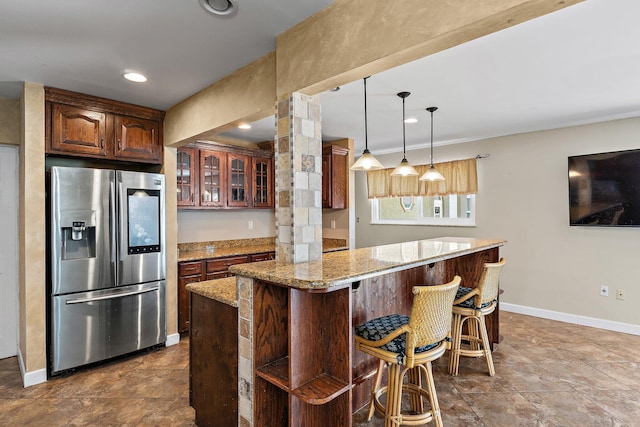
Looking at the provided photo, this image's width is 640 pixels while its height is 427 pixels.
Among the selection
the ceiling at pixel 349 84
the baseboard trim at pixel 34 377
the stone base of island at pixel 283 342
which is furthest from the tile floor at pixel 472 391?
the ceiling at pixel 349 84

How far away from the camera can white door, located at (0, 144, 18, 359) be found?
317 centimetres

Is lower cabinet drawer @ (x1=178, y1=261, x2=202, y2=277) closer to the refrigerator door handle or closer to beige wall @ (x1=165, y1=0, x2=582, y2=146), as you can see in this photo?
the refrigerator door handle

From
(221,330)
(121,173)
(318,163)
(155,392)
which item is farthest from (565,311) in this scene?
(121,173)

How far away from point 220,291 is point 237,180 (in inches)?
101

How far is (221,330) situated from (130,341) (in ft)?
5.88

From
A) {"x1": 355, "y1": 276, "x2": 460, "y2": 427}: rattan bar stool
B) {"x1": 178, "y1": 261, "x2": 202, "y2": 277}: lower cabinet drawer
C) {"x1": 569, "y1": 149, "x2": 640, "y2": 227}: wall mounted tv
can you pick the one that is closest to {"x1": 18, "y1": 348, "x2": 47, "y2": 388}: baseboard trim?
{"x1": 178, "y1": 261, "x2": 202, "y2": 277}: lower cabinet drawer

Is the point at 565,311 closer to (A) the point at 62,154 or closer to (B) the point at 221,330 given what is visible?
(B) the point at 221,330

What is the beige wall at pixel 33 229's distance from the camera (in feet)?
8.71

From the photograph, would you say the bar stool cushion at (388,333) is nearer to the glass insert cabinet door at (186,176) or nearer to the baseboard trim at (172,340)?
the baseboard trim at (172,340)

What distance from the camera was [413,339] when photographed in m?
1.68

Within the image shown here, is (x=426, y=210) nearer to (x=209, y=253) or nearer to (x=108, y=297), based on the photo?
(x=209, y=253)

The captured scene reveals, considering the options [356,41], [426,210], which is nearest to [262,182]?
[426,210]

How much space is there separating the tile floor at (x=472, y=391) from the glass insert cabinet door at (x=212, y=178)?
1.70 meters

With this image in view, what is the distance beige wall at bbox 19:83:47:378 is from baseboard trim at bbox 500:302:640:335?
5189mm
